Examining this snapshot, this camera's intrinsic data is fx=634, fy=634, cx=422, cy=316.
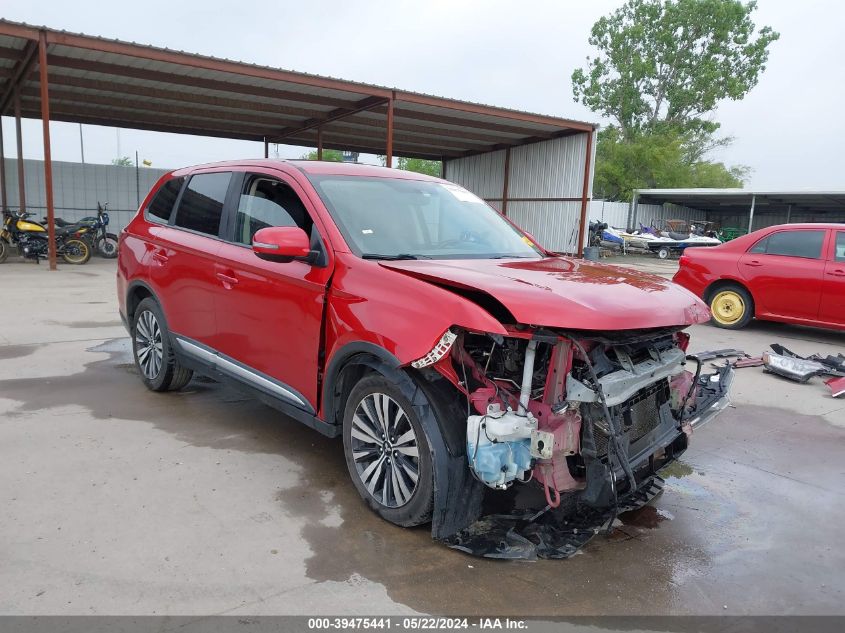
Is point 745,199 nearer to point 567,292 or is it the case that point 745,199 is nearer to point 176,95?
point 176,95

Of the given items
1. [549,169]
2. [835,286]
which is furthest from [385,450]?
[549,169]

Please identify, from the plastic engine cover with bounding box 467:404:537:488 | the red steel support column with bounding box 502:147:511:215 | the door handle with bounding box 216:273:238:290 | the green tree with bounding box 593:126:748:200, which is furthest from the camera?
the green tree with bounding box 593:126:748:200

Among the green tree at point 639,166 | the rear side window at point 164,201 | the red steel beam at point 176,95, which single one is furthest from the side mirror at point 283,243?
the green tree at point 639,166

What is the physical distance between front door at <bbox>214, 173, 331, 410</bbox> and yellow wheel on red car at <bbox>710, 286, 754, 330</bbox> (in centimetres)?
730

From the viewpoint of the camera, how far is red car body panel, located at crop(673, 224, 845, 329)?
26.4 feet

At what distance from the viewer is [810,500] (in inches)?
148

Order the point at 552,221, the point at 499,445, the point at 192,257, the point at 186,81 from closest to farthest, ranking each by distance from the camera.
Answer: the point at 499,445 → the point at 192,257 → the point at 186,81 → the point at 552,221

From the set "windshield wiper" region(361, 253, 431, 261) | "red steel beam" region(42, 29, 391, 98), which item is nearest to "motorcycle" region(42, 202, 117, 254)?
"red steel beam" region(42, 29, 391, 98)

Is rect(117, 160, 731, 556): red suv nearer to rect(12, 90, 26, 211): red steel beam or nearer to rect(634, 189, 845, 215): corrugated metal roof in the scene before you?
rect(12, 90, 26, 211): red steel beam

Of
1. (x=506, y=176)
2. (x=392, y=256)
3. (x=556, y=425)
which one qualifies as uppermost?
(x=506, y=176)

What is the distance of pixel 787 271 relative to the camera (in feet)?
27.6

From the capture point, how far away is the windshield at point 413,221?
143 inches

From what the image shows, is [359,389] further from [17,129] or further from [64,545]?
[17,129]

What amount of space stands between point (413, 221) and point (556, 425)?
1.71 meters
